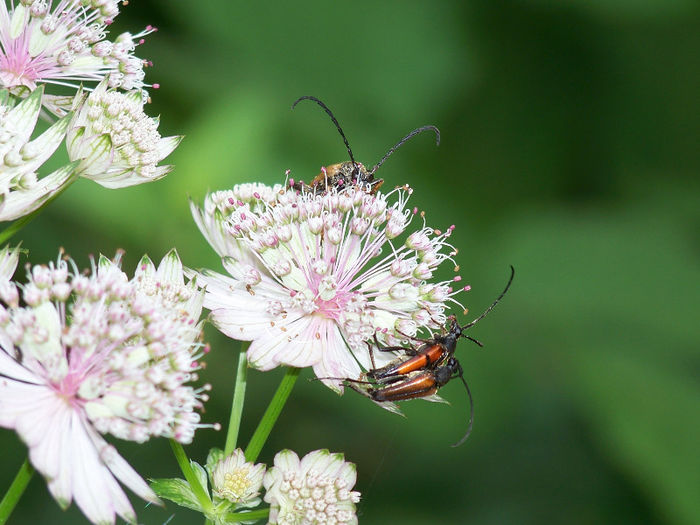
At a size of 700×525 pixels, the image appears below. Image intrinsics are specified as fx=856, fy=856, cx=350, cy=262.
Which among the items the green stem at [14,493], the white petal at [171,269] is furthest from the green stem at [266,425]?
the green stem at [14,493]

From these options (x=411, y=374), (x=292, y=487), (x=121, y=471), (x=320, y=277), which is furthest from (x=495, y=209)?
(x=121, y=471)

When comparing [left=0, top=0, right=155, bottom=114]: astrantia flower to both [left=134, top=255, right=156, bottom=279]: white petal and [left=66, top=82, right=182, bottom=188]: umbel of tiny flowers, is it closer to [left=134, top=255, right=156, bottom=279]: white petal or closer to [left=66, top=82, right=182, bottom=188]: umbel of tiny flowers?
[left=66, top=82, right=182, bottom=188]: umbel of tiny flowers

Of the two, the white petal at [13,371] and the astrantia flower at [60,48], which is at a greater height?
the astrantia flower at [60,48]

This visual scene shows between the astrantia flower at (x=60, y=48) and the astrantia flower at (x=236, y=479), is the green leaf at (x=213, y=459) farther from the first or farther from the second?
the astrantia flower at (x=60, y=48)

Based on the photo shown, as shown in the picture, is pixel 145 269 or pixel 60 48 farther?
pixel 60 48

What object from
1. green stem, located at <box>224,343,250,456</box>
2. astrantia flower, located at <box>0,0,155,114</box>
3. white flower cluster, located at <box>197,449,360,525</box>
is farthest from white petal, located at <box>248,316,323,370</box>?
astrantia flower, located at <box>0,0,155,114</box>

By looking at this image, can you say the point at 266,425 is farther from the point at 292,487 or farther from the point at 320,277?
the point at 320,277

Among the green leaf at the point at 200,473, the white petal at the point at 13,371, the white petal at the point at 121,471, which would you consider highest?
the white petal at the point at 13,371
